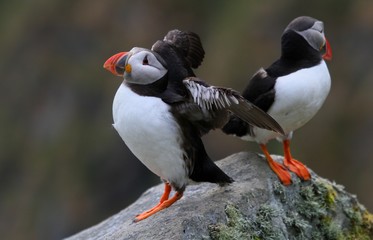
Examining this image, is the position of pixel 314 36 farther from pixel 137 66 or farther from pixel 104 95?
pixel 104 95

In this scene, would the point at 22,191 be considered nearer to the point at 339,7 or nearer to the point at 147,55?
the point at 339,7

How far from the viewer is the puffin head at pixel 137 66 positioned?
248 inches

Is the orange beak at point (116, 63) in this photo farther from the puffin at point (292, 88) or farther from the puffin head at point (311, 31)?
the puffin head at point (311, 31)

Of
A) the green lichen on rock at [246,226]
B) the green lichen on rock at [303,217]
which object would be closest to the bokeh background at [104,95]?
the green lichen on rock at [303,217]

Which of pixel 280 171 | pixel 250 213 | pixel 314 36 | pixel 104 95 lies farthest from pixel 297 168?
pixel 104 95

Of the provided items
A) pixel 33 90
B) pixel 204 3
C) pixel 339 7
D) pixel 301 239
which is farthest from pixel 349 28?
pixel 301 239

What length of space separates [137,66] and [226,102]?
0.78 m

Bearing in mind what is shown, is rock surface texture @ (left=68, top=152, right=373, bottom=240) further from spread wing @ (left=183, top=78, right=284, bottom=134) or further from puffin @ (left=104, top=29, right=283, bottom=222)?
spread wing @ (left=183, top=78, right=284, bottom=134)

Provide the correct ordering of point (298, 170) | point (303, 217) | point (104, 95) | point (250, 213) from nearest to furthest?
1. point (250, 213)
2. point (303, 217)
3. point (298, 170)
4. point (104, 95)

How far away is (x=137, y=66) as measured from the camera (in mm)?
6301

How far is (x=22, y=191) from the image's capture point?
2405 cm

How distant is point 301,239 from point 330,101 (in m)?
15.1

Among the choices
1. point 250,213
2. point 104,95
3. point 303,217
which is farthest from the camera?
point 104,95

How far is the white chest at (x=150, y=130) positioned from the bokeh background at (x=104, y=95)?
13307mm
